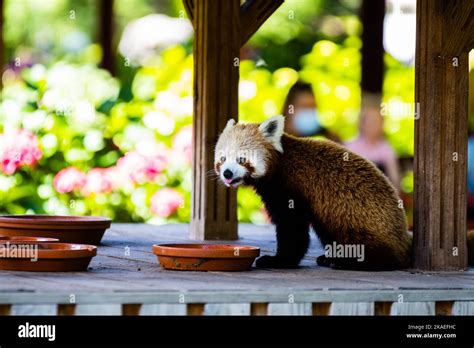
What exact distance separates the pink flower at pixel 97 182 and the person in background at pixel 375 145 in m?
2.16

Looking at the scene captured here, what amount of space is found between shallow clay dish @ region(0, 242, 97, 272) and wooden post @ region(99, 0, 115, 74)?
559 cm

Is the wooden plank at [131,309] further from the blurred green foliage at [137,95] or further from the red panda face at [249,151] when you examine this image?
the blurred green foliage at [137,95]

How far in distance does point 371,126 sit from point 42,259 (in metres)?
5.03

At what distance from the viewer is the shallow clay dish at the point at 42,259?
16.7 feet

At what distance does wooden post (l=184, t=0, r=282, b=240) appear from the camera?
24.1 feet

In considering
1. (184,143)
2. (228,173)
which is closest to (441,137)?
(228,173)

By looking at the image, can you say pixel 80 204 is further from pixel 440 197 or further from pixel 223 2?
pixel 440 197

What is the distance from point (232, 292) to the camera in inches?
173

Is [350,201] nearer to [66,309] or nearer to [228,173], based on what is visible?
[228,173]

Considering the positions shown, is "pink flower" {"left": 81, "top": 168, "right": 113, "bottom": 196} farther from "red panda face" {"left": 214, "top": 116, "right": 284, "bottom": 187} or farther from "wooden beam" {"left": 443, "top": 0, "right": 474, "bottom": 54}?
"wooden beam" {"left": 443, "top": 0, "right": 474, "bottom": 54}

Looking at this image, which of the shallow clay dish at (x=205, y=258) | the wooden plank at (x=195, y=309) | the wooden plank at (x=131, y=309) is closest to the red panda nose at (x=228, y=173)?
the shallow clay dish at (x=205, y=258)
